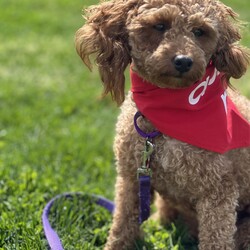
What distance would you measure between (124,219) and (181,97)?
1.03 meters

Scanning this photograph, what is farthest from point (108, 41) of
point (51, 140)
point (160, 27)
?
point (51, 140)

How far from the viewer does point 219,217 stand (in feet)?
11.8

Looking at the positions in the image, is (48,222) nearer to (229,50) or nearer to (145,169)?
(145,169)

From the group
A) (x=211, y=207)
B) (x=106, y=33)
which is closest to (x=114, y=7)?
(x=106, y=33)

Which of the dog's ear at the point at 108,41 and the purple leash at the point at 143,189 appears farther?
the purple leash at the point at 143,189

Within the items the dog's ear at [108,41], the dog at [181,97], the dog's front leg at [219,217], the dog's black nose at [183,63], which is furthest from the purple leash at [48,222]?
the dog's black nose at [183,63]

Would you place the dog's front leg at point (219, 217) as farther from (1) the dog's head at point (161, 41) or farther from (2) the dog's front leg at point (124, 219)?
(1) the dog's head at point (161, 41)

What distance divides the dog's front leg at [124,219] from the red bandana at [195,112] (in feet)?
2.07

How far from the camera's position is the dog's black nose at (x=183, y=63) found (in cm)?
316

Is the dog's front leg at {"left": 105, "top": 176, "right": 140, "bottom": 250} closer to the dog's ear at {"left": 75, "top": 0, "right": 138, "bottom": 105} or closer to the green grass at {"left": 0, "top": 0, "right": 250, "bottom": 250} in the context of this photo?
the green grass at {"left": 0, "top": 0, "right": 250, "bottom": 250}

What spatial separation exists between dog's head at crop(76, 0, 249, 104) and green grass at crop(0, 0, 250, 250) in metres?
1.18

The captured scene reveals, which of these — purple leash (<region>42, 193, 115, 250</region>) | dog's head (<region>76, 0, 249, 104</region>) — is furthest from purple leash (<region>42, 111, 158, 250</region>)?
dog's head (<region>76, 0, 249, 104</region>)

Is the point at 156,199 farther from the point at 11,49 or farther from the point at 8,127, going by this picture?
the point at 11,49

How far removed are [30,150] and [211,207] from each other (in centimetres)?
235
